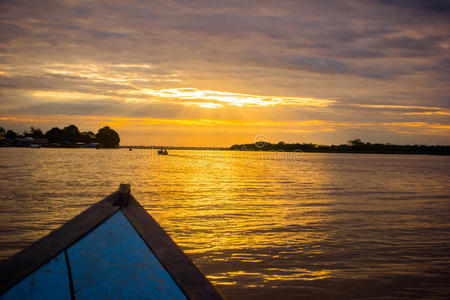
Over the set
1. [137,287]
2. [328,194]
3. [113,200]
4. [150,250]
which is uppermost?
[113,200]

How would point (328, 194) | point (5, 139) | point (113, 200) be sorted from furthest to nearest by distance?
point (5, 139) → point (328, 194) → point (113, 200)

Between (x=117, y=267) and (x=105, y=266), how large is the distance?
12cm

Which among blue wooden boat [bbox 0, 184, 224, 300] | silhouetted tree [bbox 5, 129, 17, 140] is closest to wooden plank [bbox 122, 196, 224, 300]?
blue wooden boat [bbox 0, 184, 224, 300]

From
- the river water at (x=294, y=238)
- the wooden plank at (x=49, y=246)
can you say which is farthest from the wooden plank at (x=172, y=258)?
the river water at (x=294, y=238)

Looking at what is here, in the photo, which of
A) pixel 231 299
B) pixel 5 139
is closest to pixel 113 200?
pixel 231 299

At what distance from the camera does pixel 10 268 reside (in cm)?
322

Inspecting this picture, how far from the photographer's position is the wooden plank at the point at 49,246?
10.4 ft

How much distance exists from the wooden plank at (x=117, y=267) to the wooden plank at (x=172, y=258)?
0.18 ft

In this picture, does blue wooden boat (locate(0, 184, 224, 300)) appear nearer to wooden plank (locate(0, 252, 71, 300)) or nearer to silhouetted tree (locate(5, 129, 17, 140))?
wooden plank (locate(0, 252, 71, 300))

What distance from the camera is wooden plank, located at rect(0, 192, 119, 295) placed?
3.17 m

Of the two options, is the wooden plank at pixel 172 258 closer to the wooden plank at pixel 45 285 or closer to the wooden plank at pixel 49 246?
the wooden plank at pixel 49 246

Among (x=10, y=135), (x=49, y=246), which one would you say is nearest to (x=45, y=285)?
(x=49, y=246)

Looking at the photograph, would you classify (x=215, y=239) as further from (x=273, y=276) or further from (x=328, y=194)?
(x=328, y=194)

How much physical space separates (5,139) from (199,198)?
203796mm
